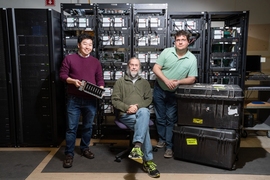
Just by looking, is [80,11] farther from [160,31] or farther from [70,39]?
[160,31]

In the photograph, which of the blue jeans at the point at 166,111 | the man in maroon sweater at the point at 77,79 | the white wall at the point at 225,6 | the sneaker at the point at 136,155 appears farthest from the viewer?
the white wall at the point at 225,6

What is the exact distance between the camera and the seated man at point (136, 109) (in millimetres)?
2359

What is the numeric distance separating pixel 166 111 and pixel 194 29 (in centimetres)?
124

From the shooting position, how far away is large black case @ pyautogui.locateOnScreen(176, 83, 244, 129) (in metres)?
2.45

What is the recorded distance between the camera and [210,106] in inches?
99.5

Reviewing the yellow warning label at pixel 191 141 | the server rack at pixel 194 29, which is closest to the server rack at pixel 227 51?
the server rack at pixel 194 29

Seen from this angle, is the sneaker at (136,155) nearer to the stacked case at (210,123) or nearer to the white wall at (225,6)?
the stacked case at (210,123)

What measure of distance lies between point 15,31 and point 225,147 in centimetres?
290

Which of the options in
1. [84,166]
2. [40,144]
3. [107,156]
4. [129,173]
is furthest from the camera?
[40,144]

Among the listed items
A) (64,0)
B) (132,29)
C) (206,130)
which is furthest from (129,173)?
(64,0)

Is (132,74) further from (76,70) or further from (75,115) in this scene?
(75,115)

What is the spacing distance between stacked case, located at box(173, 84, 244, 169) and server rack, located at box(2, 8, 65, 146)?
1674mm

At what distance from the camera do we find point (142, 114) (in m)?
2.45

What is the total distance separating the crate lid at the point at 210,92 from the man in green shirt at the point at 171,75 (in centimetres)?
19
